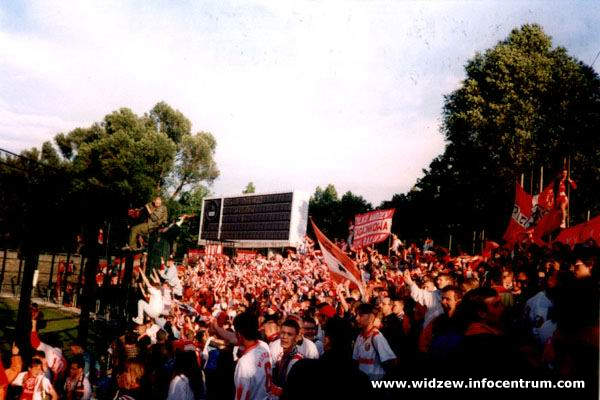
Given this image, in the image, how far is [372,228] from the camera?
1727 cm

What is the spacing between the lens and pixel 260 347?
15.2ft

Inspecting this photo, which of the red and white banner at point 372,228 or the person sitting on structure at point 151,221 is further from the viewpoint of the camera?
the red and white banner at point 372,228

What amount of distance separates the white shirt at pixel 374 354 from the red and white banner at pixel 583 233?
21.7 feet

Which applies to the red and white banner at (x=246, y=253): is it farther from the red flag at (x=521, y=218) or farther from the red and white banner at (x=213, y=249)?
the red flag at (x=521, y=218)

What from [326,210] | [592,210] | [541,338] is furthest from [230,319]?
[326,210]

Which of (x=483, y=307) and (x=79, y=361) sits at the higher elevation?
(x=483, y=307)

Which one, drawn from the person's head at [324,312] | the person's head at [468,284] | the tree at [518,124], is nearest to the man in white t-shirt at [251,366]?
the person's head at [468,284]

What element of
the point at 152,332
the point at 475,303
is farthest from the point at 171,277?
the point at 475,303

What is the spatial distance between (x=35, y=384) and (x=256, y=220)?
2409cm

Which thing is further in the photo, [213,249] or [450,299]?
[213,249]

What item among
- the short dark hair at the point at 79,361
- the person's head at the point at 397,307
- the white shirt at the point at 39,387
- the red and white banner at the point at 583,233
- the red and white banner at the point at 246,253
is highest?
the red and white banner at the point at 583,233

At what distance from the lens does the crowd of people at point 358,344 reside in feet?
8.85

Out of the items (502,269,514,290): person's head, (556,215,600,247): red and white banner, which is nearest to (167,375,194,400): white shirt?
(502,269,514,290): person's head

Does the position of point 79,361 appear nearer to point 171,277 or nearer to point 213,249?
point 171,277
